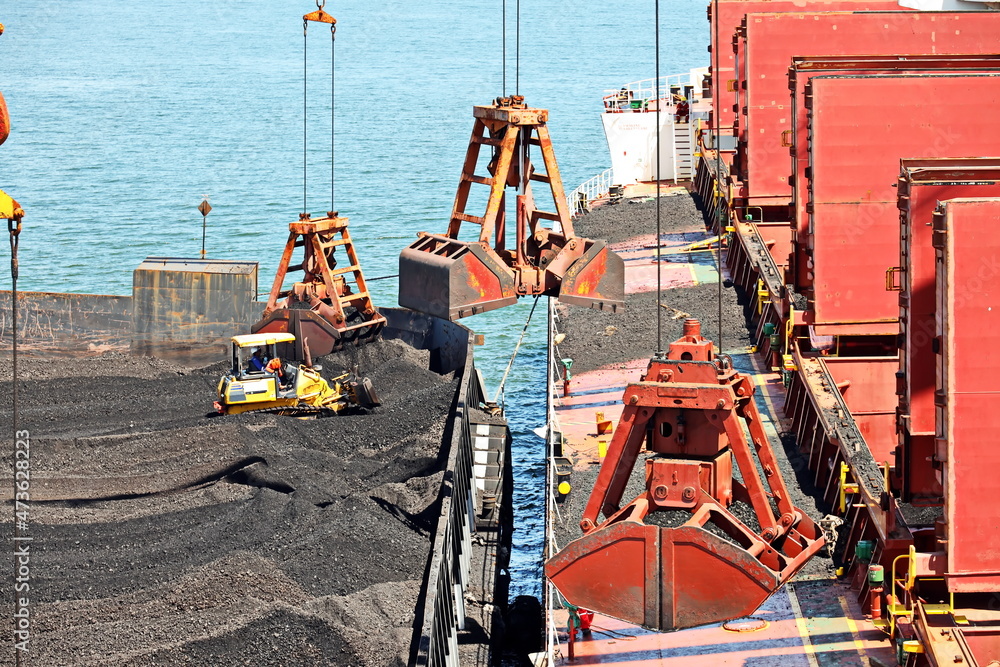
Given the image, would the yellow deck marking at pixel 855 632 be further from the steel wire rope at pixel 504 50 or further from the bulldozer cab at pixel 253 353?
the bulldozer cab at pixel 253 353

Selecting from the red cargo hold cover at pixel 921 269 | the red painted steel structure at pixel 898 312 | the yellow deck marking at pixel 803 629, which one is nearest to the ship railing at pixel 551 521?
the yellow deck marking at pixel 803 629

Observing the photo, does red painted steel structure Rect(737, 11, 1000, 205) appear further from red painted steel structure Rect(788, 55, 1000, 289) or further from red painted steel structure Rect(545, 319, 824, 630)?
red painted steel structure Rect(545, 319, 824, 630)

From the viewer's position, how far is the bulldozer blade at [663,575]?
10.2m

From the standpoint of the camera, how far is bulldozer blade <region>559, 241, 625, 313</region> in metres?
14.7

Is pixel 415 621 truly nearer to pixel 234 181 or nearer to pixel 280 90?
pixel 234 181

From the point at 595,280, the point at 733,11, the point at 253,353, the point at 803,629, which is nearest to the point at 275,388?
the point at 253,353

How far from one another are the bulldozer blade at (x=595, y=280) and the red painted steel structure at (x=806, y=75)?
25.7 feet

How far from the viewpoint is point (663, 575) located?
10.4 meters

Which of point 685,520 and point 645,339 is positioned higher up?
point 645,339

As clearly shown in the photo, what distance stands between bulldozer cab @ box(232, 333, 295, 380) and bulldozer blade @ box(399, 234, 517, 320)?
903 cm

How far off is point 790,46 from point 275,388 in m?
15.7

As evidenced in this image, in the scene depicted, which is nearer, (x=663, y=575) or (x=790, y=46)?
(x=663, y=575)

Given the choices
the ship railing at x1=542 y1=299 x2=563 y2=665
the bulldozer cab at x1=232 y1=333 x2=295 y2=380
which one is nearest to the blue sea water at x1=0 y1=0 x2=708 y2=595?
the ship railing at x1=542 y1=299 x2=563 y2=665

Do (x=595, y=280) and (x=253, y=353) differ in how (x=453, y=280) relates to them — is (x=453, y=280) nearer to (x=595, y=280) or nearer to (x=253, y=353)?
(x=595, y=280)
